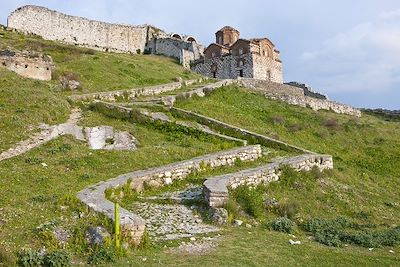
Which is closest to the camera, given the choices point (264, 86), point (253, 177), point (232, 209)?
point (232, 209)

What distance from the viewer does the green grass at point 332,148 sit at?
54.5 ft

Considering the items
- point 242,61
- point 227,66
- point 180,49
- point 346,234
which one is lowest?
point 346,234

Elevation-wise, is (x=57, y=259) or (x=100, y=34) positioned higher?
(x=100, y=34)

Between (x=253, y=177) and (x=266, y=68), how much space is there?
36.4 m

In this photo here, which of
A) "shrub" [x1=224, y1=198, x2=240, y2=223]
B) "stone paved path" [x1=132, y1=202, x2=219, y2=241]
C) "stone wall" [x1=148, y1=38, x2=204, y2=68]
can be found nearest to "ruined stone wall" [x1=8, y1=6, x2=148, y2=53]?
"stone wall" [x1=148, y1=38, x2=204, y2=68]

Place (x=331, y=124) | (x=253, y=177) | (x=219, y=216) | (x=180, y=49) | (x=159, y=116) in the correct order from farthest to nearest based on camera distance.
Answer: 1. (x=180, y=49)
2. (x=331, y=124)
3. (x=159, y=116)
4. (x=253, y=177)
5. (x=219, y=216)

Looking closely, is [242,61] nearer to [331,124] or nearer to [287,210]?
[331,124]

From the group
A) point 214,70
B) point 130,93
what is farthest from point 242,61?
point 130,93

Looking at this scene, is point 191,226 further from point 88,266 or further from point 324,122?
point 324,122

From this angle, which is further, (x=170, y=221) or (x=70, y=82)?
(x=70, y=82)

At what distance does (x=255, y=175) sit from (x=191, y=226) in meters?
4.79

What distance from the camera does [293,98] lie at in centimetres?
3756

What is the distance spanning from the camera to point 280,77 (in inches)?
2133

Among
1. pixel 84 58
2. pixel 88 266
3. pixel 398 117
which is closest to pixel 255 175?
pixel 88 266
